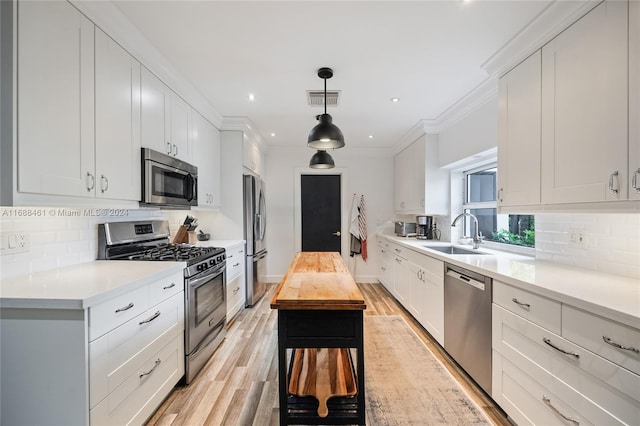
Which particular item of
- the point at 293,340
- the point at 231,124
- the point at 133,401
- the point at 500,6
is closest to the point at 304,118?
the point at 231,124

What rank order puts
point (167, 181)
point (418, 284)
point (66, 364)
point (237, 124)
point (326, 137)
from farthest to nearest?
point (237, 124) → point (418, 284) → point (167, 181) → point (326, 137) → point (66, 364)

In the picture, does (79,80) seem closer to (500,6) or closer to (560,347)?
(500,6)

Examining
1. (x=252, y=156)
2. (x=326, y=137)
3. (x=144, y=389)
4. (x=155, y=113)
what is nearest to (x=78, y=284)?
(x=144, y=389)

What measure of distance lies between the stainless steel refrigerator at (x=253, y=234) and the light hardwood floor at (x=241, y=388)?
2.47 ft

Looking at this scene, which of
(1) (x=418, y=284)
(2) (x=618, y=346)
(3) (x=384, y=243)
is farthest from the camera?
(3) (x=384, y=243)

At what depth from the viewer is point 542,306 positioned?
1531 millimetres

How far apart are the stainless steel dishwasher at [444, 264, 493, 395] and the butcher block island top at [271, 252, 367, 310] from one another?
959 mm

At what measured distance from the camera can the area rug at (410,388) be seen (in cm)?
187

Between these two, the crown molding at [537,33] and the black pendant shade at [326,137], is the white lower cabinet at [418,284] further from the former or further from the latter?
the crown molding at [537,33]

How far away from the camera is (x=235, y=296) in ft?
11.7

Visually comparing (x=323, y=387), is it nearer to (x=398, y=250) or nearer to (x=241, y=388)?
(x=241, y=388)

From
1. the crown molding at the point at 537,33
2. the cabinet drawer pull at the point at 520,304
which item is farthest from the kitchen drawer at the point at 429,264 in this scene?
the crown molding at the point at 537,33

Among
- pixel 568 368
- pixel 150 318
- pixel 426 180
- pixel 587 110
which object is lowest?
pixel 568 368

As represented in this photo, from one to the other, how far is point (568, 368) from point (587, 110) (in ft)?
4.38
